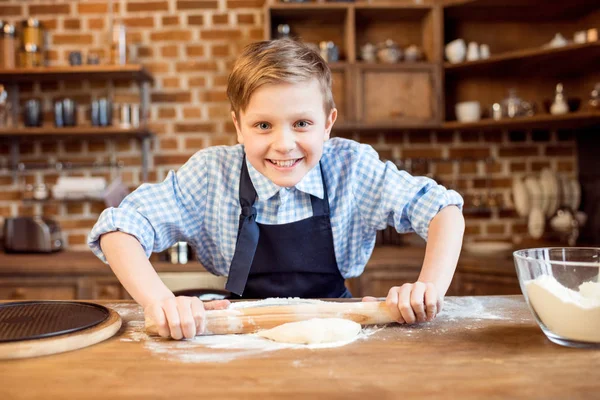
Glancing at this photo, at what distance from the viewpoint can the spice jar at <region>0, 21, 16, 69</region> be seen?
2.60 metres

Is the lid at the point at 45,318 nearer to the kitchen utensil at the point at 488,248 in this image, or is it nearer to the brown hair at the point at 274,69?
the brown hair at the point at 274,69

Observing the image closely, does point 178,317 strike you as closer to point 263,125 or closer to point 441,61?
point 263,125

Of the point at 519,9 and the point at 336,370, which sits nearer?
the point at 336,370

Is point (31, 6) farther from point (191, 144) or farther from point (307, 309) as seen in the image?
point (307, 309)

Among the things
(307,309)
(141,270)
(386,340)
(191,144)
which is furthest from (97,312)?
(191,144)

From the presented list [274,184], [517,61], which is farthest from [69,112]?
[517,61]

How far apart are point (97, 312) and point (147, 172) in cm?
196

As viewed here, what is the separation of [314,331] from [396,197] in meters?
0.51

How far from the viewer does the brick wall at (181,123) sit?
9.09ft

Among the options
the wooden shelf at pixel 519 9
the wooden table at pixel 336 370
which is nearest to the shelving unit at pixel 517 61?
the wooden shelf at pixel 519 9

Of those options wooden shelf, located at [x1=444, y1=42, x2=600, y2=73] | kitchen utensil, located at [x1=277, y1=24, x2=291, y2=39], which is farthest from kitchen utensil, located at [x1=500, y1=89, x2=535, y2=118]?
kitchen utensil, located at [x1=277, y1=24, x2=291, y2=39]

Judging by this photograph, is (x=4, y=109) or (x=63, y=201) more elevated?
(x=4, y=109)

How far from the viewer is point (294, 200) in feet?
4.28

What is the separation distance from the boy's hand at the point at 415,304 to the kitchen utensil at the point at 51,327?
0.43 metres
